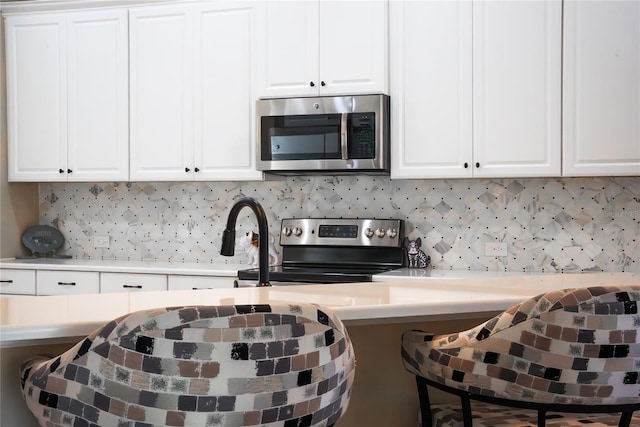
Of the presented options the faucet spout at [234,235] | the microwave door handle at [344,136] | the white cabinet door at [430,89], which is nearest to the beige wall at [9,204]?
the microwave door handle at [344,136]

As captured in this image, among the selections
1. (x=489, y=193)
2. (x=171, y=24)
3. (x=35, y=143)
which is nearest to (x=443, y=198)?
(x=489, y=193)

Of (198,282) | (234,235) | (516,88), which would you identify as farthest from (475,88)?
(234,235)

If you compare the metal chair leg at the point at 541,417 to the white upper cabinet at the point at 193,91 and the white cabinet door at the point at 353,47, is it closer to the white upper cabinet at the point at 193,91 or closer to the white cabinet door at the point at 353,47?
the white cabinet door at the point at 353,47

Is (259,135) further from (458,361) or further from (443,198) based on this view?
(458,361)

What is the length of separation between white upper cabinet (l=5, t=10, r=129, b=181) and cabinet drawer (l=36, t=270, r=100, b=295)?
0.58m

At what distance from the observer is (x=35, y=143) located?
4.59m

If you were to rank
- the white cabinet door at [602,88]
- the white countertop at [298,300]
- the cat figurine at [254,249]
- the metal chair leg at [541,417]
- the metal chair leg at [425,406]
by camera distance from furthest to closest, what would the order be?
the cat figurine at [254,249] → the white cabinet door at [602,88] → the metal chair leg at [425,406] → the metal chair leg at [541,417] → the white countertop at [298,300]

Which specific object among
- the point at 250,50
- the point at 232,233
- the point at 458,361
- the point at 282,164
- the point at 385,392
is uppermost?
the point at 250,50

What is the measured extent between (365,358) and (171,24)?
9.60 feet

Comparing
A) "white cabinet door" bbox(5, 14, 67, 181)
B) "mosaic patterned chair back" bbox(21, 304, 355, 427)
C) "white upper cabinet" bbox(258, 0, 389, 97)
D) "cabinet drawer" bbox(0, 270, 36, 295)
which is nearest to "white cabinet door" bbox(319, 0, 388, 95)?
"white upper cabinet" bbox(258, 0, 389, 97)

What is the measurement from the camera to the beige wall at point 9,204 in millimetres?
4656

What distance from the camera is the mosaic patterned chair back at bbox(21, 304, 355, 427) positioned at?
3.60ft

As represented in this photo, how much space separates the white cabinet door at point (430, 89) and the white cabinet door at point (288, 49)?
1.44 ft

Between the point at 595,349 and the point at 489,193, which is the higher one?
the point at 489,193
